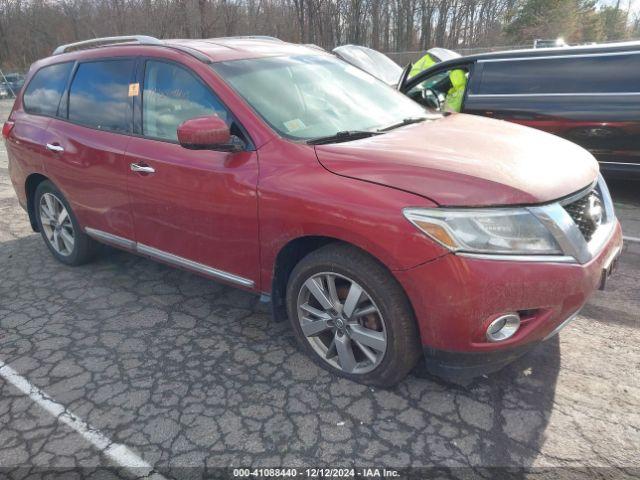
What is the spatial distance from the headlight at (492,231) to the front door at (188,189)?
1093mm

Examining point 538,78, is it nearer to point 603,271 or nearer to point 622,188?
point 622,188

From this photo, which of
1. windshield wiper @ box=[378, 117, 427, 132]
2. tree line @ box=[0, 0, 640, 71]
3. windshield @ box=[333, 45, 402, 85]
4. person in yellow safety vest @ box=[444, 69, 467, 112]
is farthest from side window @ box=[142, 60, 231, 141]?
tree line @ box=[0, 0, 640, 71]

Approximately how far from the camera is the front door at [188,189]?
285cm

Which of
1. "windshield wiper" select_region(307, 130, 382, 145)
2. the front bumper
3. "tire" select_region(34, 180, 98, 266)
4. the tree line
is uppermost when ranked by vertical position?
the tree line

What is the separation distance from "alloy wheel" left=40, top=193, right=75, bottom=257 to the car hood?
2.86 meters

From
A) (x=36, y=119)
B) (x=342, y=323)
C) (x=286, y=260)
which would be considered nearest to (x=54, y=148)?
(x=36, y=119)

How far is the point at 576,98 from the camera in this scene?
17.2ft

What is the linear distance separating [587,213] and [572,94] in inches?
134

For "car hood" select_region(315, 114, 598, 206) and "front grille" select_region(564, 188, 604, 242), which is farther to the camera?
"front grille" select_region(564, 188, 604, 242)

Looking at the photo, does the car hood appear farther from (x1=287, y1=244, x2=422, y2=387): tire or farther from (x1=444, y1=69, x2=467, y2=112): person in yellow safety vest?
(x1=444, y1=69, x2=467, y2=112): person in yellow safety vest

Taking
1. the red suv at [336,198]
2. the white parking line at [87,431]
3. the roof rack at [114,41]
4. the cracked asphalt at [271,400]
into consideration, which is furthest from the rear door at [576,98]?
the white parking line at [87,431]

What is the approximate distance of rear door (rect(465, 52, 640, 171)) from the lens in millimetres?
4969

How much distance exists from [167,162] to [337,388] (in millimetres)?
1739

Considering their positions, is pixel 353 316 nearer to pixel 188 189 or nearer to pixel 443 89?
pixel 188 189
